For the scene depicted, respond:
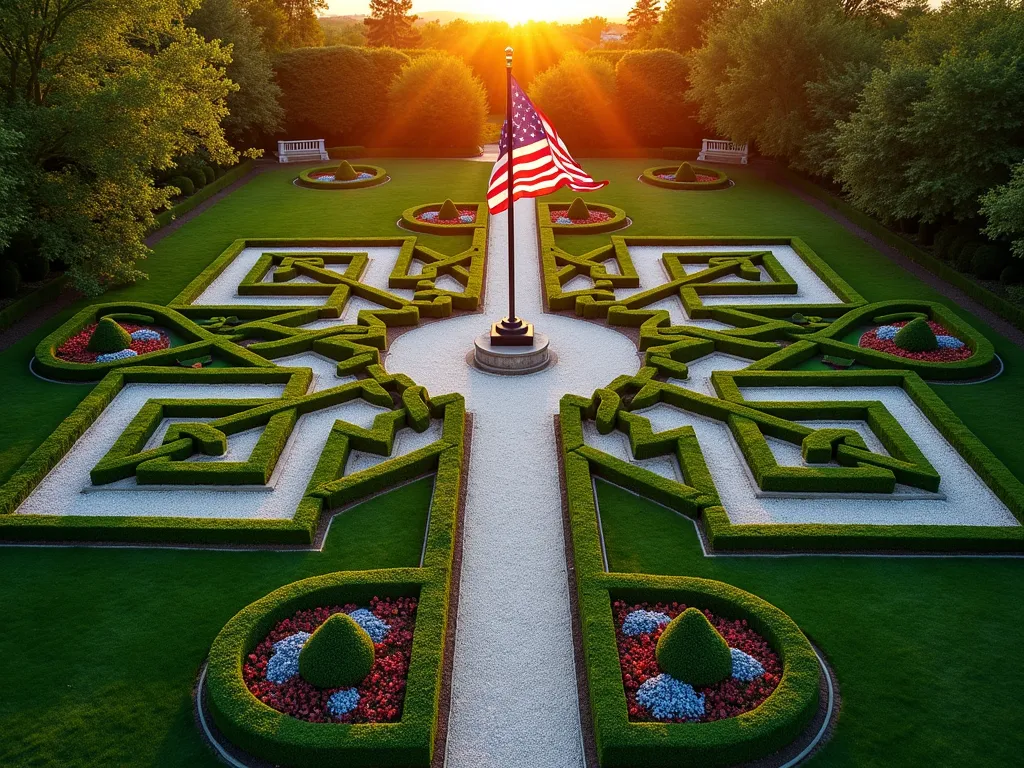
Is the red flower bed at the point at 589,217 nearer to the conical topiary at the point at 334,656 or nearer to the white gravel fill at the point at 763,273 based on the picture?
the white gravel fill at the point at 763,273

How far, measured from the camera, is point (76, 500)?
17328 mm

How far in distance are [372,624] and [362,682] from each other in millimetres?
1220

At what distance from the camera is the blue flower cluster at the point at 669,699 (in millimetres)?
11977

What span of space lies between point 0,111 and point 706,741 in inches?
1017

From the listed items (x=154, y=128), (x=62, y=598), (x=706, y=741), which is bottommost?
(x=62, y=598)

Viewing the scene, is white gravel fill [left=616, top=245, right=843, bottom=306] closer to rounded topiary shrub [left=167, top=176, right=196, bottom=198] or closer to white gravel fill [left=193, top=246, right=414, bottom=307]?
white gravel fill [left=193, top=246, right=414, bottom=307]

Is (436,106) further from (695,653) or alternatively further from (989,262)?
(695,653)

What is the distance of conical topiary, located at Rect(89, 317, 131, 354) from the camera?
23.8 metres

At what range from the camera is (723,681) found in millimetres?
12539

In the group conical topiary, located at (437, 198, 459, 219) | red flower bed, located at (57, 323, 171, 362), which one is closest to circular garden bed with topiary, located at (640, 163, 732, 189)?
conical topiary, located at (437, 198, 459, 219)

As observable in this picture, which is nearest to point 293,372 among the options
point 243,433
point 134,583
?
point 243,433

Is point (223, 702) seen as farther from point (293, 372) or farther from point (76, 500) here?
point (293, 372)

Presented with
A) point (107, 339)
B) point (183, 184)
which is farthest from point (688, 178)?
point (107, 339)

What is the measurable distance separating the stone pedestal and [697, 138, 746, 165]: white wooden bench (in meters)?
34.1
